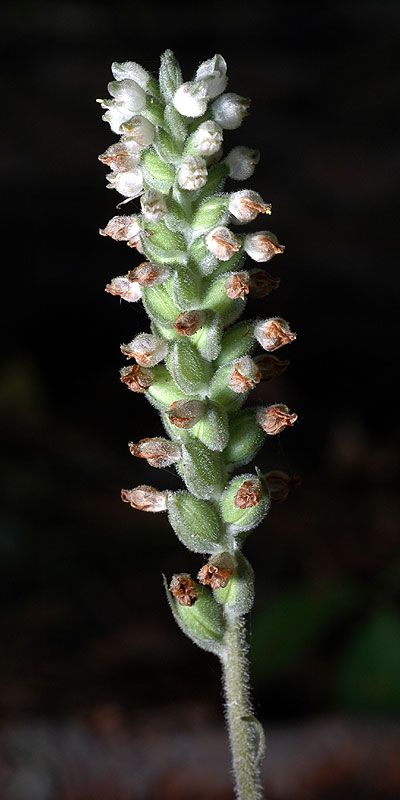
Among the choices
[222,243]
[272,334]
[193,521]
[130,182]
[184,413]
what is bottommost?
[193,521]

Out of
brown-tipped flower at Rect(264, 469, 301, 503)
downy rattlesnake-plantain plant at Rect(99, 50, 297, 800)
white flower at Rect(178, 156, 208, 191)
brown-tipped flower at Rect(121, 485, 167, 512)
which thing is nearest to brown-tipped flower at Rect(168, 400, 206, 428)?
downy rattlesnake-plantain plant at Rect(99, 50, 297, 800)

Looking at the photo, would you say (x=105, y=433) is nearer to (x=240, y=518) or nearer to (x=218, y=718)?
(x=218, y=718)

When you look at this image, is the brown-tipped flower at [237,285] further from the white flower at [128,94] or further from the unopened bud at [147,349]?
the white flower at [128,94]

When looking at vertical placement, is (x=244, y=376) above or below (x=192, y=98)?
below

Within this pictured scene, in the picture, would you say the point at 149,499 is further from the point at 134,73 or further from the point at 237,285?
the point at 134,73
